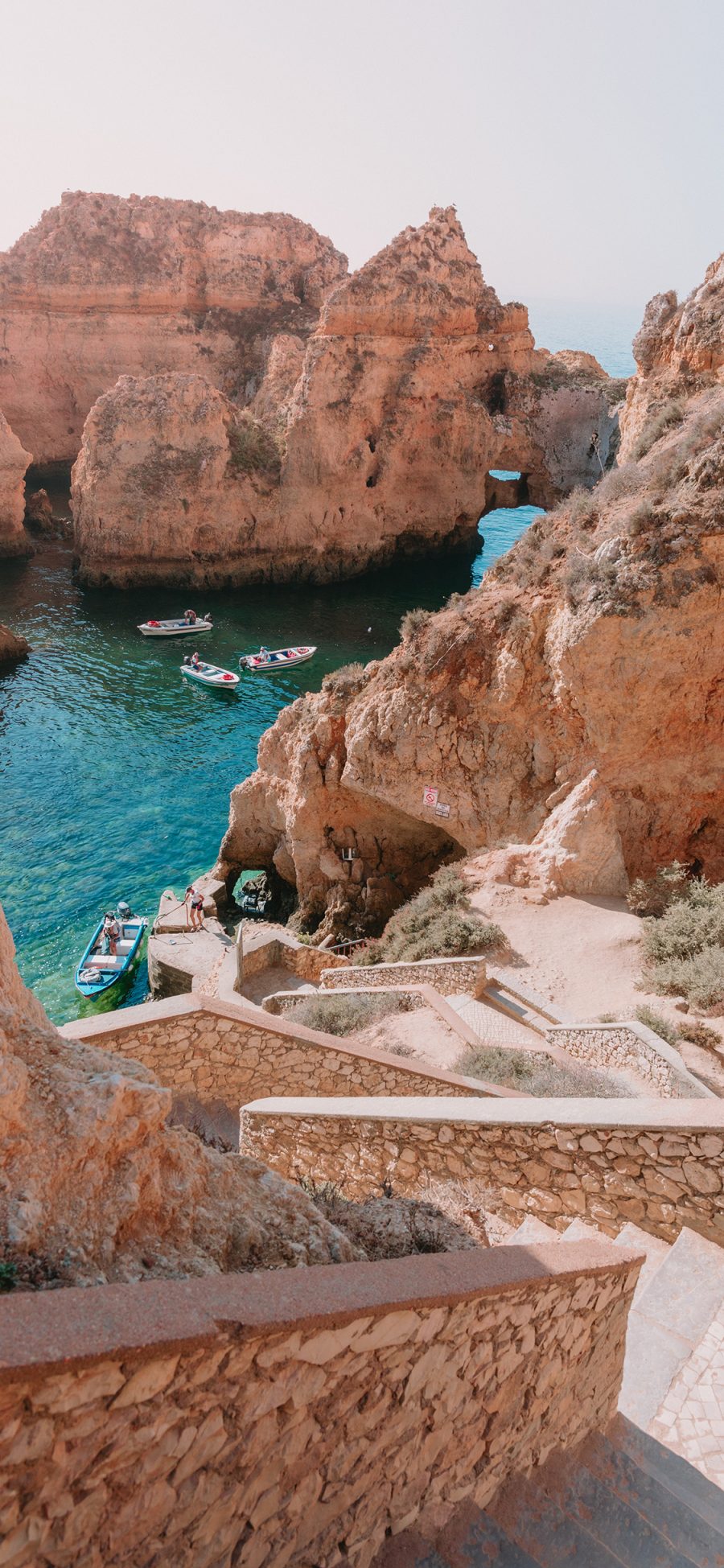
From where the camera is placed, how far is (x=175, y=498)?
3831cm

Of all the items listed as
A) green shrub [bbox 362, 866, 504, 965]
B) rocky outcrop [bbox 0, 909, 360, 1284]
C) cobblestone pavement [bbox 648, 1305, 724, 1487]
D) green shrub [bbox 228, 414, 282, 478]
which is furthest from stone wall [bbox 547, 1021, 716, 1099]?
green shrub [bbox 228, 414, 282, 478]

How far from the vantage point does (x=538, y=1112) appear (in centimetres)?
546

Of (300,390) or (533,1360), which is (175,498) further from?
(533,1360)

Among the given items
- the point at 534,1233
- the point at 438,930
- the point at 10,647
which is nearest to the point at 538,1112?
the point at 534,1233

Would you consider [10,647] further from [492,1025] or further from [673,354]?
[492,1025]

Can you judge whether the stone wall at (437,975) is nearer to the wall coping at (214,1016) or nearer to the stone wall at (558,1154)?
the wall coping at (214,1016)

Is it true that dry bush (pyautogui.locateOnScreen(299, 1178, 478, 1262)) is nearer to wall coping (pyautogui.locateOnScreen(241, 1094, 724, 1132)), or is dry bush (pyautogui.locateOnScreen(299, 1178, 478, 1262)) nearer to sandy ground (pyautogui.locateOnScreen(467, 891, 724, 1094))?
wall coping (pyautogui.locateOnScreen(241, 1094, 724, 1132))

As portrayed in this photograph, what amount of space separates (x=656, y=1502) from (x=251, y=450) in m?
41.4

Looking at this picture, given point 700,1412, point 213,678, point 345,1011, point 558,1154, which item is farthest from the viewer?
point 213,678

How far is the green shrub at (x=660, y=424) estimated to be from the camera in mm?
16203

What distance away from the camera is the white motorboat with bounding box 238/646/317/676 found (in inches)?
1320

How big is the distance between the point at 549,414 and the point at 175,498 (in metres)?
19.7

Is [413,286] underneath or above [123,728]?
above

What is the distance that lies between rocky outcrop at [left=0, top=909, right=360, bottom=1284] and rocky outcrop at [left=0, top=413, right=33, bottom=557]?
41.9m
